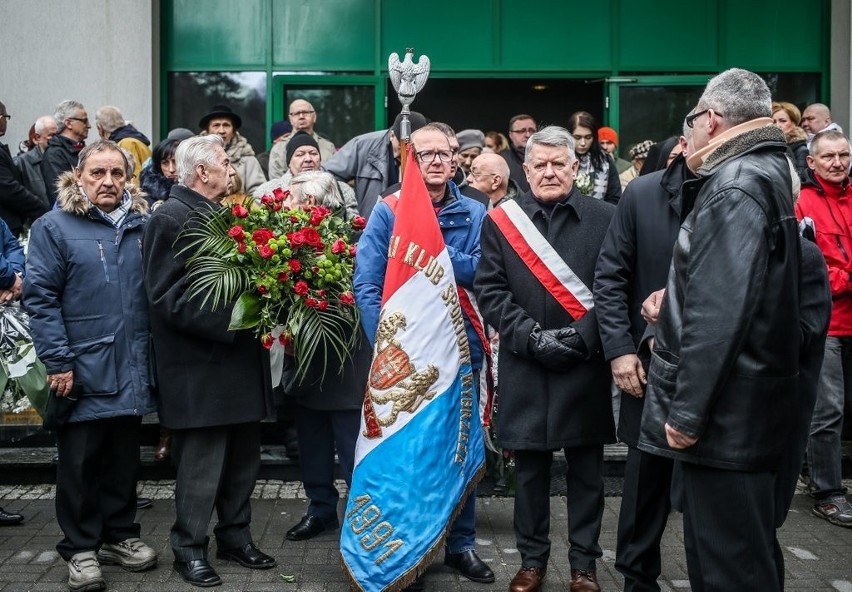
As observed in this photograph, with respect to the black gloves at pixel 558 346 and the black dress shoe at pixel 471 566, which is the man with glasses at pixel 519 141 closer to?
the black gloves at pixel 558 346

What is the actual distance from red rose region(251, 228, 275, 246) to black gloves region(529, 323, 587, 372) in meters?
1.34

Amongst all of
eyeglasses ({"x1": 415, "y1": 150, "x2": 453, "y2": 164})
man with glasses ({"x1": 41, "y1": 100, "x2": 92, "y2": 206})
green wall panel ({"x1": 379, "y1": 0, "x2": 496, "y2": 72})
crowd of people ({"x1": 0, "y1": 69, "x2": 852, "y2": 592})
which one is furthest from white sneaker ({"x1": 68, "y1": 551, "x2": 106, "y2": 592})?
green wall panel ({"x1": 379, "y1": 0, "x2": 496, "y2": 72})

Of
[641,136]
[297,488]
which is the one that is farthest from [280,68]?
[297,488]

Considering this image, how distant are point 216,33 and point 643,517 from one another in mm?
8831

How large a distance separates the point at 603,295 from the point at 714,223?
1.24m

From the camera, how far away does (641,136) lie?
12102mm

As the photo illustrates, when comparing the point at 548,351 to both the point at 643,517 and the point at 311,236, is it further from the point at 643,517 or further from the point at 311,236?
the point at 311,236

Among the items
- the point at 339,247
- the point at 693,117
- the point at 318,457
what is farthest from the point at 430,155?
the point at 318,457

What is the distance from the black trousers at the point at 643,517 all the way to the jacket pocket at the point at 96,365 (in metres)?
2.52

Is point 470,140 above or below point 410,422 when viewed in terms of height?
above

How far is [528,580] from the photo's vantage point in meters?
5.24

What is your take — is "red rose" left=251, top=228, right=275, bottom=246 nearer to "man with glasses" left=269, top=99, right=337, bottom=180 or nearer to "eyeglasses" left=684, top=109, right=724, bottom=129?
"eyeglasses" left=684, top=109, right=724, bottom=129

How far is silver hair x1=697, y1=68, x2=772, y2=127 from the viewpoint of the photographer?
160 inches

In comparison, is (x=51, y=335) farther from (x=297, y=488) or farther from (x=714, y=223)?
(x=714, y=223)
